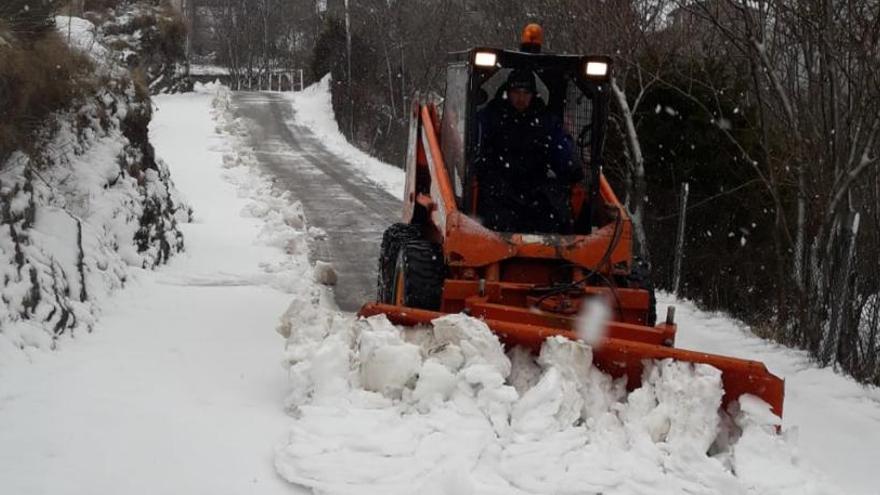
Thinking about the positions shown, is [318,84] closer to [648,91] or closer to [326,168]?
[326,168]

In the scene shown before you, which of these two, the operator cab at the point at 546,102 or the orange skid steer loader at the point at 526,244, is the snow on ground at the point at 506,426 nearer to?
the orange skid steer loader at the point at 526,244

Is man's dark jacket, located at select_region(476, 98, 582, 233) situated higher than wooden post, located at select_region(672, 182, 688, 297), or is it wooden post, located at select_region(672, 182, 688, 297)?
man's dark jacket, located at select_region(476, 98, 582, 233)

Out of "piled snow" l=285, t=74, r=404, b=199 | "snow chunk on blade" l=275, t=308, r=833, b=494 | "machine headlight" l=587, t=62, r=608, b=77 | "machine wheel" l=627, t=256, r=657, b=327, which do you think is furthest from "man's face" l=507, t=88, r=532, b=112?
"piled snow" l=285, t=74, r=404, b=199

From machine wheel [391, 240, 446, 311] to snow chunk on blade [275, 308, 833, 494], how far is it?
1133 mm

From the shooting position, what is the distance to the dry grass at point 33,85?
6207 millimetres

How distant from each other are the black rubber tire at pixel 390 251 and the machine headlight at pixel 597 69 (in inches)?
76.0

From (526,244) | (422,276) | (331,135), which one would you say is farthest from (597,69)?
(331,135)

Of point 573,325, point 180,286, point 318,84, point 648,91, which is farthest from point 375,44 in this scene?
point 573,325

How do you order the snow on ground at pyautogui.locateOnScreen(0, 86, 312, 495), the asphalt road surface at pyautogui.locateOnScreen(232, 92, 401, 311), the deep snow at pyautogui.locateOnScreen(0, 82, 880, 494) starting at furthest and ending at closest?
the asphalt road surface at pyautogui.locateOnScreen(232, 92, 401, 311) < the deep snow at pyautogui.locateOnScreen(0, 82, 880, 494) < the snow on ground at pyautogui.locateOnScreen(0, 86, 312, 495)

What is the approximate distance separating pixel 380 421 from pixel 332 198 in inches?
477

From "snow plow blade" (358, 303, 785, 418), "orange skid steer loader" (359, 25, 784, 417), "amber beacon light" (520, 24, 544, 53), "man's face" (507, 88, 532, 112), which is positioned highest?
"amber beacon light" (520, 24, 544, 53)

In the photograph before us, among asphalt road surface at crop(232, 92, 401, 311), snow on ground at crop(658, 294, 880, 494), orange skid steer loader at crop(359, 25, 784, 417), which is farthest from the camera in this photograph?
asphalt road surface at crop(232, 92, 401, 311)

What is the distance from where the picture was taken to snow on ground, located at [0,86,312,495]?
3852mm

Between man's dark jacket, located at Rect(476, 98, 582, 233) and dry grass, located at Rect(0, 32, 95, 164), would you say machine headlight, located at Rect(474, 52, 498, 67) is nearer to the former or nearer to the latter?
man's dark jacket, located at Rect(476, 98, 582, 233)
